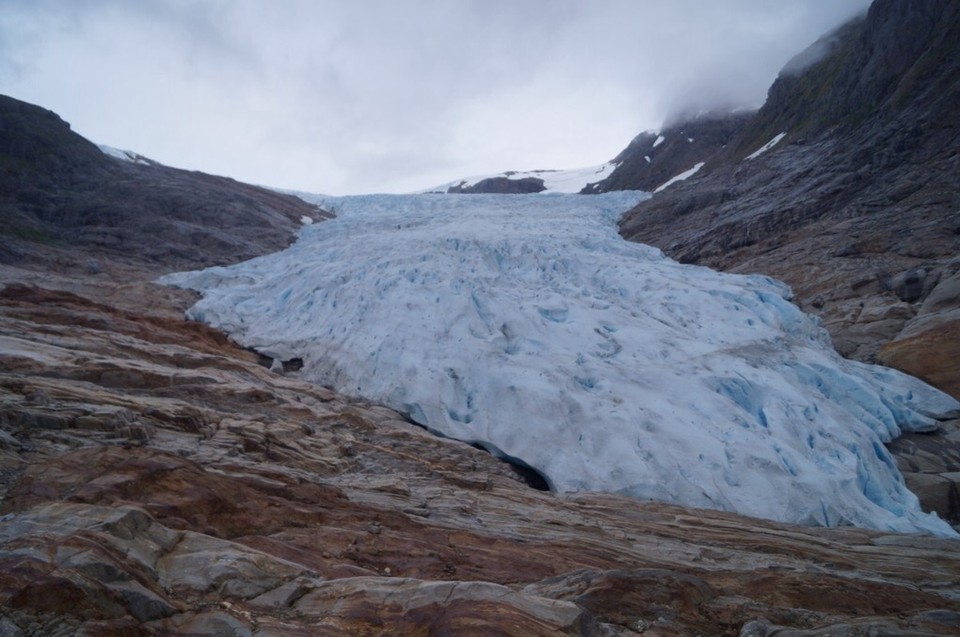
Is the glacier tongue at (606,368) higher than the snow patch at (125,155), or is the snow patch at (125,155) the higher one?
the snow patch at (125,155)

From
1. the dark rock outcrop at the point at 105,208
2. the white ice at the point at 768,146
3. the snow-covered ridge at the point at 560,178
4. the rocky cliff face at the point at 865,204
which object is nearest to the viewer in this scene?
the rocky cliff face at the point at 865,204

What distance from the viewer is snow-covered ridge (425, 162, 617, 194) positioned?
71.8 m

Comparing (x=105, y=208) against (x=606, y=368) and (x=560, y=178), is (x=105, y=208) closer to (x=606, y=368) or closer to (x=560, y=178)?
(x=606, y=368)

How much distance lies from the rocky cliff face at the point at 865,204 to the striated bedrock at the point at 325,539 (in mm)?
8761

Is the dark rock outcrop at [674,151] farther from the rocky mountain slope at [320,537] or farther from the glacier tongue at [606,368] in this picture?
the rocky mountain slope at [320,537]

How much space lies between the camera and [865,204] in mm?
22219

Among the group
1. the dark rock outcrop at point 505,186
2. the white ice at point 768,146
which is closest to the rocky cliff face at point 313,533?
the white ice at point 768,146

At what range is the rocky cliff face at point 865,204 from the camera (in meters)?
16.1

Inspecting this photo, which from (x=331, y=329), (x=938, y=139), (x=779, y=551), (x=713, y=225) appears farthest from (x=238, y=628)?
(x=938, y=139)

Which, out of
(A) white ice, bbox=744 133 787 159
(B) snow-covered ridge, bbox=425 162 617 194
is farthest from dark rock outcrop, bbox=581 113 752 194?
(A) white ice, bbox=744 133 787 159

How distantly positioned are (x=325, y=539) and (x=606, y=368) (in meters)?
8.24

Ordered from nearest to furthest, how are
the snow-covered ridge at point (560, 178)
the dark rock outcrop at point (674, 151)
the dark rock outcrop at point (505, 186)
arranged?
the dark rock outcrop at point (674, 151), the snow-covered ridge at point (560, 178), the dark rock outcrop at point (505, 186)

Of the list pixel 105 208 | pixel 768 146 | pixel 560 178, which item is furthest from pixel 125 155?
pixel 560 178

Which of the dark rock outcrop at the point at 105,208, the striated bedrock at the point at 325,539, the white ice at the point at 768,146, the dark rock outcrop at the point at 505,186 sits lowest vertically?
the striated bedrock at the point at 325,539
